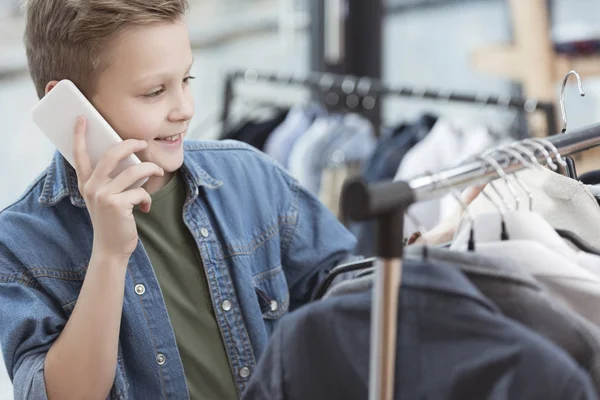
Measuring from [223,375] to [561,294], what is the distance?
0.51 meters

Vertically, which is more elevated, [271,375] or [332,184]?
[271,375]

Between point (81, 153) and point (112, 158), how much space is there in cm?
6

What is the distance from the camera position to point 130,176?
0.88 meters

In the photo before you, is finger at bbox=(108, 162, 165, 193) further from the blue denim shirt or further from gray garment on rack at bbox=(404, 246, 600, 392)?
gray garment on rack at bbox=(404, 246, 600, 392)

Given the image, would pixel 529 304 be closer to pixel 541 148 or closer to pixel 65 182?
pixel 541 148

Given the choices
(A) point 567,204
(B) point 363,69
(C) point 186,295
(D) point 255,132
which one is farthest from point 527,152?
(B) point 363,69

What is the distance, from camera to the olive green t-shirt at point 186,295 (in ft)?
3.44

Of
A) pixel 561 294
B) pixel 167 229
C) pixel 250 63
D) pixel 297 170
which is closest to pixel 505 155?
pixel 561 294

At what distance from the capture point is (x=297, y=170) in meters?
2.17

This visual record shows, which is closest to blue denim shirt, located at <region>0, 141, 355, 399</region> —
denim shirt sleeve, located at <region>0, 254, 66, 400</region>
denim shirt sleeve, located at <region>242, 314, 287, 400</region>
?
denim shirt sleeve, located at <region>0, 254, 66, 400</region>

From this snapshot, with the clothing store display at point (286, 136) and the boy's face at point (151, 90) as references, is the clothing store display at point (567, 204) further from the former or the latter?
the clothing store display at point (286, 136)

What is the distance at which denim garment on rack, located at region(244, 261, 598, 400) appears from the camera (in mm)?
606

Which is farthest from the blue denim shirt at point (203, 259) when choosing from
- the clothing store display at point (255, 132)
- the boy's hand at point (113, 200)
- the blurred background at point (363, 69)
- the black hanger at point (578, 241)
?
the clothing store display at point (255, 132)

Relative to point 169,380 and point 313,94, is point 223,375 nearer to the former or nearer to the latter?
point 169,380
